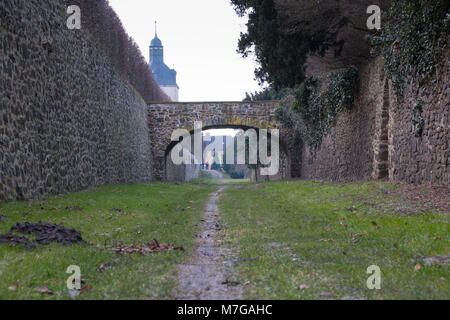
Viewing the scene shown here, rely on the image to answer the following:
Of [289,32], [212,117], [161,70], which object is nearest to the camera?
[289,32]

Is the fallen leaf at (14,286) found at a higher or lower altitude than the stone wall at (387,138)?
lower

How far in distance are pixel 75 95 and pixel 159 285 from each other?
36.2ft

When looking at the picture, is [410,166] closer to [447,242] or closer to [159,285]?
[447,242]

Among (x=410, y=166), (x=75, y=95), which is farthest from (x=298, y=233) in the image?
(x=75, y=95)

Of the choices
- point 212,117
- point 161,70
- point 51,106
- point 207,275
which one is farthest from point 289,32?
point 161,70

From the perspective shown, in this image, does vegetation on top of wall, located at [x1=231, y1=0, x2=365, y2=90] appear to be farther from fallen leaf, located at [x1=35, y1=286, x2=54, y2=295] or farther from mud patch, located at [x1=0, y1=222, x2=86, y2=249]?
fallen leaf, located at [x1=35, y1=286, x2=54, y2=295]

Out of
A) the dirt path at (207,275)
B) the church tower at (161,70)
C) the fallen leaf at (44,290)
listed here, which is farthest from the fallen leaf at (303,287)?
the church tower at (161,70)

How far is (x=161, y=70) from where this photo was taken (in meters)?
85.3

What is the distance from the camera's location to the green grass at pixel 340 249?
3.73 m

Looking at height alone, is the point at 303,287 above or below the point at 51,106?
below

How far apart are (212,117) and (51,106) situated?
1647cm

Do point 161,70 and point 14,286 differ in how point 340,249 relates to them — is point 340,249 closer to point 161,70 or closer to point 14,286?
point 14,286

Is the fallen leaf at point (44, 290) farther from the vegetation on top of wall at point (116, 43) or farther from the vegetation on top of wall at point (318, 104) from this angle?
the vegetation on top of wall at point (318, 104)

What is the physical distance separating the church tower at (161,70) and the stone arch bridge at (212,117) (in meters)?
58.0
